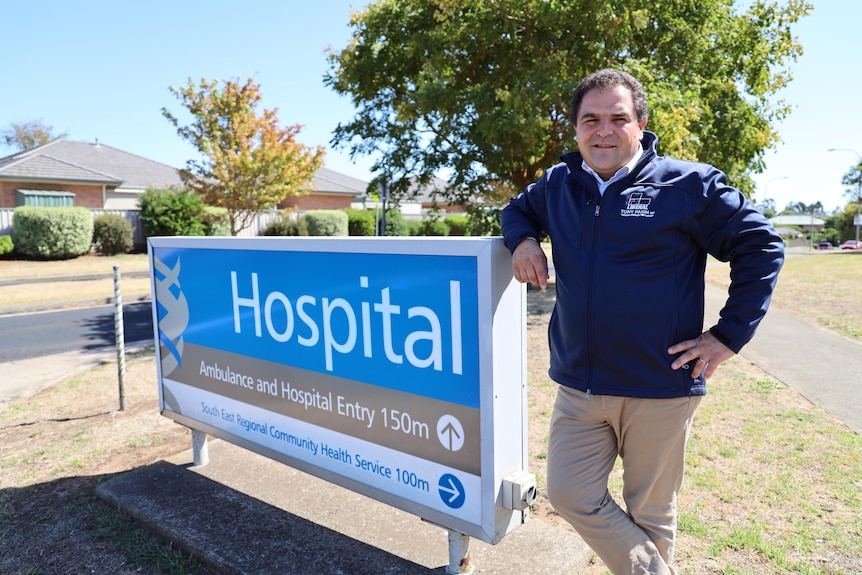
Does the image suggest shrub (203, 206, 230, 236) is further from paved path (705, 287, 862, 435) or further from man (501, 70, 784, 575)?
man (501, 70, 784, 575)

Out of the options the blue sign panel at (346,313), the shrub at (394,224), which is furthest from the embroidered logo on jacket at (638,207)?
the shrub at (394,224)

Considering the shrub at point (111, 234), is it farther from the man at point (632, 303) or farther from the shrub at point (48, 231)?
the man at point (632, 303)

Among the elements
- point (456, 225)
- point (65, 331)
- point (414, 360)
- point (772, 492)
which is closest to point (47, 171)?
point (456, 225)

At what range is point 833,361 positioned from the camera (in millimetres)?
6801

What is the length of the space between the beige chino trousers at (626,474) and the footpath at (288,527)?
558 millimetres

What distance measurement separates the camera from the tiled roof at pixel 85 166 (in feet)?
88.5

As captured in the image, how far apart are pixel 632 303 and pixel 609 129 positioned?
606mm

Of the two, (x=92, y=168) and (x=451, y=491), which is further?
(x=92, y=168)

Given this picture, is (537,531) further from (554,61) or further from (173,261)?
(554,61)

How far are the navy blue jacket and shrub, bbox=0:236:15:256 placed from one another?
22728mm

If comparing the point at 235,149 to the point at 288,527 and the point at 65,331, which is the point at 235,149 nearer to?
the point at 65,331

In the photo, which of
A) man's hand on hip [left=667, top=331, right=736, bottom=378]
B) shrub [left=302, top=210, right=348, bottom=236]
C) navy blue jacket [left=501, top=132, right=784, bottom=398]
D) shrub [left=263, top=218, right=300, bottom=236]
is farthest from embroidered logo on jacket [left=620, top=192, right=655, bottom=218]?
shrub [left=302, top=210, right=348, bottom=236]

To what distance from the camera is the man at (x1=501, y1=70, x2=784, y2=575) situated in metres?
2.02

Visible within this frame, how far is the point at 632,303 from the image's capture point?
2.05 meters
